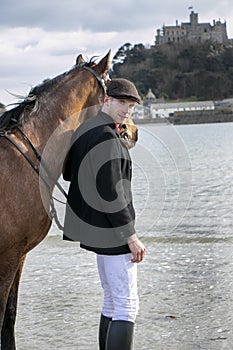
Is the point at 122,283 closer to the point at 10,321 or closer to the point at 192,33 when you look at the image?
the point at 10,321

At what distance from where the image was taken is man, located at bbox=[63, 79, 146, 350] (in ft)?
12.5

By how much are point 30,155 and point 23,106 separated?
0.39 m

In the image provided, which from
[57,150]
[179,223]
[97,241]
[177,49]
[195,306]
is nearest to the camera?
[97,241]

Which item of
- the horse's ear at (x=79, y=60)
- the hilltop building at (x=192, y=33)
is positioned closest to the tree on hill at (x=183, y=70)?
the hilltop building at (x=192, y=33)

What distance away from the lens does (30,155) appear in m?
4.14

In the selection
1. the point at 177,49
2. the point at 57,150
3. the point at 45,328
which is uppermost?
the point at 177,49

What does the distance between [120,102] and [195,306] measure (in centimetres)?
290

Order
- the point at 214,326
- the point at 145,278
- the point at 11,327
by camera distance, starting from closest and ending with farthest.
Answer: the point at 11,327
the point at 214,326
the point at 145,278

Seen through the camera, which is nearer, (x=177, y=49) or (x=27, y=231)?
(x=27, y=231)

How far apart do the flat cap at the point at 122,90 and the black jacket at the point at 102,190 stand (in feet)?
0.57

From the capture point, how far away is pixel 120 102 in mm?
3955

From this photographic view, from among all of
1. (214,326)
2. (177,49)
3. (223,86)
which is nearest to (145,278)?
(214,326)

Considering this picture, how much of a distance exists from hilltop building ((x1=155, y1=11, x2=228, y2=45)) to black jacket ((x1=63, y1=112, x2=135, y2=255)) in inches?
7563

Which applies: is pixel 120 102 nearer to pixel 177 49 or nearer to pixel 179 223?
pixel 179 223
